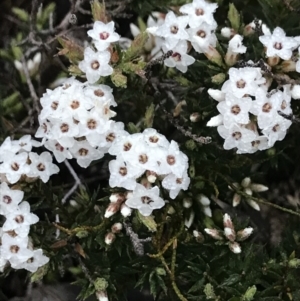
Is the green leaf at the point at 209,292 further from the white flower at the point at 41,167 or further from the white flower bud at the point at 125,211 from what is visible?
the white flower at the point at 41,167

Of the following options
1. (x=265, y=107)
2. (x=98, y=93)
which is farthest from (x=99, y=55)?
(x=265, y=107)

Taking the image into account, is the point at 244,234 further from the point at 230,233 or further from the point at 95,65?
the point at 95,65

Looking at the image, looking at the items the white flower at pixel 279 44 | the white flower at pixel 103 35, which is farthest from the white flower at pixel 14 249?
the white flower at pixel 279 44

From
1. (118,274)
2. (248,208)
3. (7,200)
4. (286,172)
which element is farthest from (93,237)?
(286,172)

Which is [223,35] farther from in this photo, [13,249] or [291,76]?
[13,249]

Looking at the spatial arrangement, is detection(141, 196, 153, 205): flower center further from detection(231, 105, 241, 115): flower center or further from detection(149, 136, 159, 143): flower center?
detection(231, 105, 241, 115): flower center

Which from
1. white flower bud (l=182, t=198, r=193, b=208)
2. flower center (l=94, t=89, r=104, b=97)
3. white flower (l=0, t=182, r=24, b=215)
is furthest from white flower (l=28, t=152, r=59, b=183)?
white flower bud (l=182, t=198, r=193, b=208)
